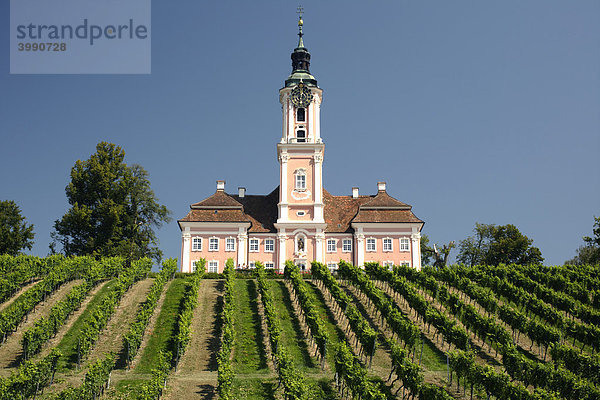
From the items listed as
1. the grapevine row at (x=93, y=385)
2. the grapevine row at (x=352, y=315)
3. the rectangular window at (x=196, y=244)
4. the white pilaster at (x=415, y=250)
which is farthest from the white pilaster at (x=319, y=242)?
the grapevine row at (x=93, y=385)

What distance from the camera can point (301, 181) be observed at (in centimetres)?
6369

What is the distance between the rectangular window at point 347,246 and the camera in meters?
63.0

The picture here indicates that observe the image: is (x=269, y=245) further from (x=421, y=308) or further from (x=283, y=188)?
(x=421, y=308)

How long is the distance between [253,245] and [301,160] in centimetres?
997

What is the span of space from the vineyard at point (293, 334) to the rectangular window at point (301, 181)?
1415cm

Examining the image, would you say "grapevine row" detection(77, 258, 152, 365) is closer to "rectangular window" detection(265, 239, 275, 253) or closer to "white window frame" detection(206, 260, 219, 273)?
"white window frame" detection(206, 260, 219, 273)

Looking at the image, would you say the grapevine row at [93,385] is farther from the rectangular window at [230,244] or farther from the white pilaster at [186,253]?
the rectangular window at [230,244]

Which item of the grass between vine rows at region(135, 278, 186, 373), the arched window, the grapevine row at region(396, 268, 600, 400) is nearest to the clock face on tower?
the arched window

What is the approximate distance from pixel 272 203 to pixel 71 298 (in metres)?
30.1

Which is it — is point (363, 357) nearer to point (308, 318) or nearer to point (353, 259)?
point (308, 318)

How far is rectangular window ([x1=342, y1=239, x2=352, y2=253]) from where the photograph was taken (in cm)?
6297

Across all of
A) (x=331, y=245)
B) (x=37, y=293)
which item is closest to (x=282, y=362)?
(x=37, y=293)

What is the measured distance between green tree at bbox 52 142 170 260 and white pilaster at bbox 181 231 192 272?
4.04 meters

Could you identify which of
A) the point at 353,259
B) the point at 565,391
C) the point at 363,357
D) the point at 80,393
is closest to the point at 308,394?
the point at 363,357
